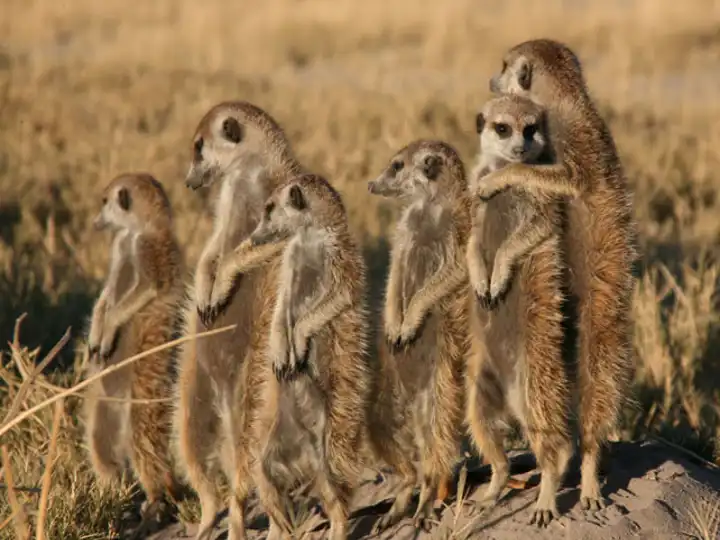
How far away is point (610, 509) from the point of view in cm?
401

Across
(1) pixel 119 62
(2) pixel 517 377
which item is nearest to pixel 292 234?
(2) pixel 517 377

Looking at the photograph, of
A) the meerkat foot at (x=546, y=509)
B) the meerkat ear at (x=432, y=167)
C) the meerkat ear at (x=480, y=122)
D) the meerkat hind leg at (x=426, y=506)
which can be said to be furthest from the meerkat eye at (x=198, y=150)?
the meerkat foot at (x=546, y=509)

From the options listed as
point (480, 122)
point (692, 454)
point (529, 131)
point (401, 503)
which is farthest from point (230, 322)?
point (692, 454)

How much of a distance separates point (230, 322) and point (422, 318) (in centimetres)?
66

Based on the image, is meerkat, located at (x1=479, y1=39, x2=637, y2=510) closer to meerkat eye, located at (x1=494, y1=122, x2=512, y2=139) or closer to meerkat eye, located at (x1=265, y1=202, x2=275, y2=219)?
meerkat eye, located at (x1=494, y1=122, x2=512, y2=139)

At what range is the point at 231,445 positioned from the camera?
427 cm

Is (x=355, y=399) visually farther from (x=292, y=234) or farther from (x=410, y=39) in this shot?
(x=410, y=39)

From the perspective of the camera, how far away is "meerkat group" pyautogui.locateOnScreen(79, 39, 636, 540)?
13.0 feet

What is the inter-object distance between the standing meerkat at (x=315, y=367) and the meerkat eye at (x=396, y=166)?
1.49 feet

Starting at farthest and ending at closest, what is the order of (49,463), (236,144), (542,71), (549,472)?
1. (236,144)
2. (542,71)
3. (549,472)
4. (49,463)

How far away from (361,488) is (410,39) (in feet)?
52.7

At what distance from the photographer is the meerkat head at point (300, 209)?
404 centimetres

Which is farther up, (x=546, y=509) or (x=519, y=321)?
(x=519, y=321)

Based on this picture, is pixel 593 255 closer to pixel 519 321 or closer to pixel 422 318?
pixel 519 321
